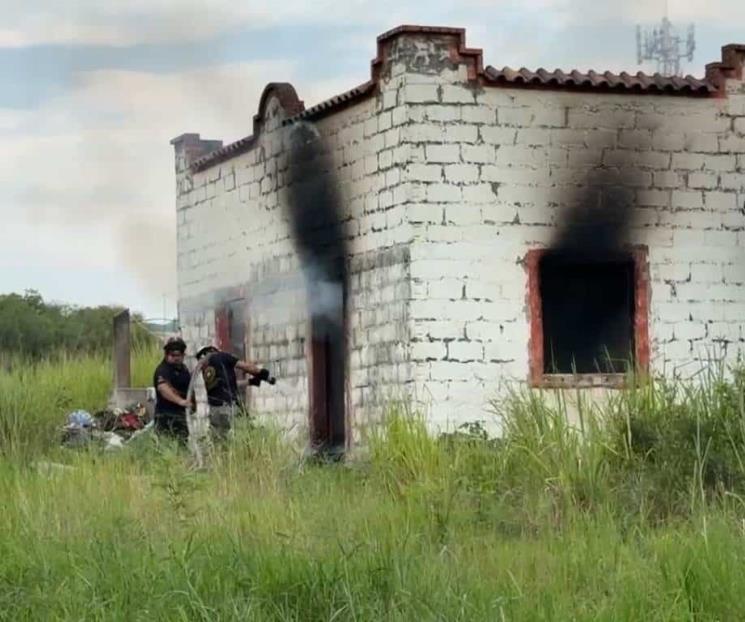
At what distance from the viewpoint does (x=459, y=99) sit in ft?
54.0

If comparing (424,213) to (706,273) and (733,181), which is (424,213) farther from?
(733,181)

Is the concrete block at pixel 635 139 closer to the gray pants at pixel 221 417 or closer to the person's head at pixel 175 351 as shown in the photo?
the gray pants at pixel 221 417

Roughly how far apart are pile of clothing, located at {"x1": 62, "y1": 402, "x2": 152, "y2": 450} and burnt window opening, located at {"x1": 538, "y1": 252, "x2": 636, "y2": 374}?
4.22m

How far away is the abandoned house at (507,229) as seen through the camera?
16359mm

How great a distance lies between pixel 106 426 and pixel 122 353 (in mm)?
2703

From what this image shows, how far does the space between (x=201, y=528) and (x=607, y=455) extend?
345 centimetres

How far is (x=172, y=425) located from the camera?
1633 centimetres

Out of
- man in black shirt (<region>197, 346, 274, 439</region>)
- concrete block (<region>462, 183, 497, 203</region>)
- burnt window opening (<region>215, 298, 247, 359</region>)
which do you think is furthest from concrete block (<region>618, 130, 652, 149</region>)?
burnt window opening (<region>215, 298, 247, 359</region>)

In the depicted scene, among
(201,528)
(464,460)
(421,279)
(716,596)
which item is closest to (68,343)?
(421,279)

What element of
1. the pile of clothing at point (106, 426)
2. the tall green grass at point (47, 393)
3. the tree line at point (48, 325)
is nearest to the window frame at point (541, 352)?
the pile of clothing at point (106, 426)

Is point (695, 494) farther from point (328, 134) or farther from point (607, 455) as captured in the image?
point (328, 134)

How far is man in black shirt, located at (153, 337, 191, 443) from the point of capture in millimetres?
16422

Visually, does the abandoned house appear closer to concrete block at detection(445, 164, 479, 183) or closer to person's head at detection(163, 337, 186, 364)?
concrete block at detection(445, 164, 479, 183)

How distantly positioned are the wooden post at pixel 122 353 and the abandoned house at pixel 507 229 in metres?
5.17
